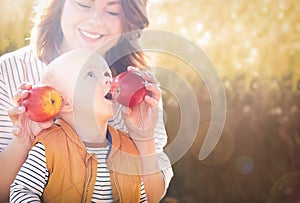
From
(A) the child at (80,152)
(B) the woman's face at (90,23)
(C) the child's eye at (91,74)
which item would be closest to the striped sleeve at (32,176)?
(A) the child at (80,152)

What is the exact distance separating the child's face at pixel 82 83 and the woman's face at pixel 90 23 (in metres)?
0.05

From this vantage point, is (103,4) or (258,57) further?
(258,57)

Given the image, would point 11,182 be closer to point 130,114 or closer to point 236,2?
point 130,114

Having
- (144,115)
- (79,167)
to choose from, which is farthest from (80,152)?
(144,115)

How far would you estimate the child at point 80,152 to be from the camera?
260 cm

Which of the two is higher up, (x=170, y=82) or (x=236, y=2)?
(x=236, y=2)

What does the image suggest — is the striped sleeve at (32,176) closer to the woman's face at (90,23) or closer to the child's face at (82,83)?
the child's face at (82,83)

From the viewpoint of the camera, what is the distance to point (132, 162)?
2.76 m

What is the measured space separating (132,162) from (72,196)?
0.26m

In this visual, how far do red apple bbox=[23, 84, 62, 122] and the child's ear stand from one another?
5 centimetres

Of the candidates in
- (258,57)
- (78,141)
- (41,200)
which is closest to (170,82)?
(258,57)

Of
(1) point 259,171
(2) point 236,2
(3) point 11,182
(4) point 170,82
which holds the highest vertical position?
(2) point 236,2

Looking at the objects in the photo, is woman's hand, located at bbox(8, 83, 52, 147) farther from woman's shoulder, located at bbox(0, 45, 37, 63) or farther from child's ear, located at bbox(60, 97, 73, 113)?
woman's shoulder, located at bbox(0, 45, 37, 63)

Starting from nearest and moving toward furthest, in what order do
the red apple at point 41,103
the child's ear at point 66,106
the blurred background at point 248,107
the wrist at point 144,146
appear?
1. the red apple at point 41,103
2. the child's ear at point 66,106
3. the wrist at point 144,146
4. the blurred background at point 248,107
